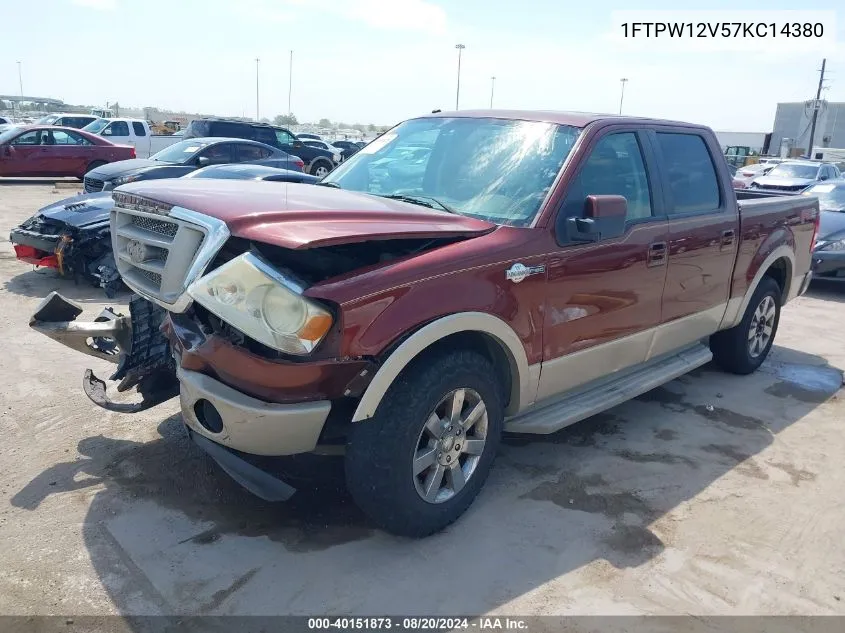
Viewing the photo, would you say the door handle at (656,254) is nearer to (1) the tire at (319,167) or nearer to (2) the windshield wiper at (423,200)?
(2) the windshield wiper at (423,200)

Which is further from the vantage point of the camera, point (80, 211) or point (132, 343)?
point (80, 211)

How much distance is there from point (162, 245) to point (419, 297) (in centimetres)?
120

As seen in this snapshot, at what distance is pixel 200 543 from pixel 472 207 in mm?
2120

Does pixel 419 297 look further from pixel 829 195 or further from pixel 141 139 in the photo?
pixel 141 139

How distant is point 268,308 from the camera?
2.72 m

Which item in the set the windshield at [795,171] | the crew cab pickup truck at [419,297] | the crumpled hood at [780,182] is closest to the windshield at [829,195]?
the crumpled hood at [780,182]

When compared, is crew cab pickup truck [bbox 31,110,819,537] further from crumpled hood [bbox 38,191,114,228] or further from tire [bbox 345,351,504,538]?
crumpled hood [bbox 38,191,114,228]

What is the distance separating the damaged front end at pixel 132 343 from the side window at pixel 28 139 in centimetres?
1682

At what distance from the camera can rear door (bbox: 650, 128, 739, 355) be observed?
443 cm

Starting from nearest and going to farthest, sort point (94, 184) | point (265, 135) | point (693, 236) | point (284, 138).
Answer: point (693, 236), point (94, 184), point (265, 135), point (284, 138)

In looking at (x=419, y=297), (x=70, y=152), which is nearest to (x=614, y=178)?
(x=419, y=297)

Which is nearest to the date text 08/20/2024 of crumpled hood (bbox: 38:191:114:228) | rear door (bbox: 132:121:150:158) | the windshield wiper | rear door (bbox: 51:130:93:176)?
the windshield wiper

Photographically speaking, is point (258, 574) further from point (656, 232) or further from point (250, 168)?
point (250, 168)

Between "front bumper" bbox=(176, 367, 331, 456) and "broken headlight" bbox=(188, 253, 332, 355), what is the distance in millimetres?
252
